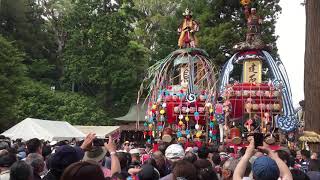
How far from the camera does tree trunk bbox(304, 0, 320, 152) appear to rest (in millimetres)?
10711

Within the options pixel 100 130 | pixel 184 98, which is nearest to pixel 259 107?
pixel 184 98

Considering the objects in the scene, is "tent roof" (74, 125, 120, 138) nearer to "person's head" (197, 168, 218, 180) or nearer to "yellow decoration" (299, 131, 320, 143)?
"yellow decoration" (299, 131, 320, 143)

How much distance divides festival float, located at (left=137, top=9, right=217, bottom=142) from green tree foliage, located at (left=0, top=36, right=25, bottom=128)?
10.2 meters

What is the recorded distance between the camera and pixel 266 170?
4.43m

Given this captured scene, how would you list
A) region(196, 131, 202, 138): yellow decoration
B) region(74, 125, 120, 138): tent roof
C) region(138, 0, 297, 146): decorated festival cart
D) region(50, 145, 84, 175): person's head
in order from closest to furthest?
region(50, 145, 84, 175): person's head
region(138, 0, 297, 146): decorated festival cart
region(196, 131, 202, 138): yellow decoration
region(74, 125, 120, 138): tent roof

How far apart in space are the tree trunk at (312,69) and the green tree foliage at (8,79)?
2308cm

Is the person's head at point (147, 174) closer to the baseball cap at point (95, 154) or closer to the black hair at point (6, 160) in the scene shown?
the baseball cap at point (95, 154)

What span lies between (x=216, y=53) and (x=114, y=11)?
12842 millimetres

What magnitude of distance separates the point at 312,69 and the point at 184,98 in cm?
1246

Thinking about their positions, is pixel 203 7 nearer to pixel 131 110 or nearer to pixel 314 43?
pixel 131 110

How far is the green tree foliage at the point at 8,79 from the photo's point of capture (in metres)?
31.1

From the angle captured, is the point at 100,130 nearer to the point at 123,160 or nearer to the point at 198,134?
the point at 198,134

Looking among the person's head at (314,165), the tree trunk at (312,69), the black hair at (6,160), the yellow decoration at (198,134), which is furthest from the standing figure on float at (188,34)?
the black hair at (6,160)

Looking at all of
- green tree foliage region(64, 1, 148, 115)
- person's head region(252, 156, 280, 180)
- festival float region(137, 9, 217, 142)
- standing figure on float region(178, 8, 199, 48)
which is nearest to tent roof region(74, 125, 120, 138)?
green tree foliage region(64, 1, 148, 115)
